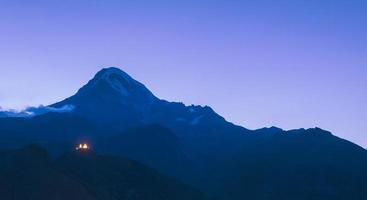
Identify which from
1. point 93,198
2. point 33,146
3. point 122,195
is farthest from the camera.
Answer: point 122,195

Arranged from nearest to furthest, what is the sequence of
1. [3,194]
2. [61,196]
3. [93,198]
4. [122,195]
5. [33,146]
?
[3,194], [61,196], [93,198], [33,146], [122,195]

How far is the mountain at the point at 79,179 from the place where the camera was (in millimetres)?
102562

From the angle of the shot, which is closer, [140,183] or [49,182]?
→ [49,182]

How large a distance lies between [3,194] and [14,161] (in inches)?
730

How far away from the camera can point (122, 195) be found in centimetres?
14762

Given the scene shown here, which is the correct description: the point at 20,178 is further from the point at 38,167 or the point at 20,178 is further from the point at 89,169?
the point at 89,169

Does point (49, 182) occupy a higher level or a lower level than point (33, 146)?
lower

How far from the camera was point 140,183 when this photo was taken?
15900 cm

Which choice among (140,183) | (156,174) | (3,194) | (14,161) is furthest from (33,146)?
(156,174)

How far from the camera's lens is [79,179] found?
13062cm

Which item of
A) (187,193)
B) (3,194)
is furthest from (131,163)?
(3,194)

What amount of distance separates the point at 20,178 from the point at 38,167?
9.24m

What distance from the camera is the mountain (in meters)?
103

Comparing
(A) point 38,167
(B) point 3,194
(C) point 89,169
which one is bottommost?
(B) point 3,194
